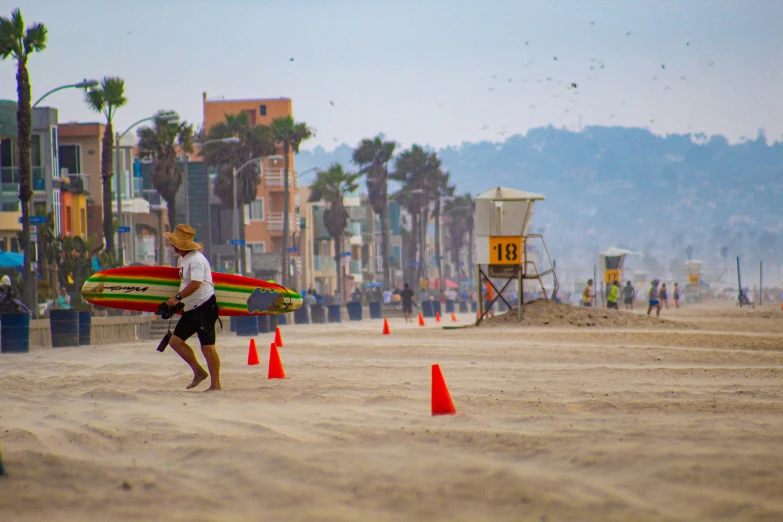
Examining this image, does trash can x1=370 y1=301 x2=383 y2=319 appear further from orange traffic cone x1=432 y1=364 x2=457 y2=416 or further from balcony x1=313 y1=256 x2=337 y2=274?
balcony x1=313 y1=256 x2=337 y2=274

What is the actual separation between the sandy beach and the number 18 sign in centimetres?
1711

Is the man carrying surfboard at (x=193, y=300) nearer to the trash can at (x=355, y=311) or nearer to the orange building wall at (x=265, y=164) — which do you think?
the trash can at (x=355, y=311)

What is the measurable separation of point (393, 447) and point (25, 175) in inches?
1045

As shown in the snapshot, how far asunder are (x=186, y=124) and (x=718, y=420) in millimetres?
48933

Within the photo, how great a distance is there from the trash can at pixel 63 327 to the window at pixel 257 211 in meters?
60.3

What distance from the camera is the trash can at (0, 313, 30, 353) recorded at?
22484 mm

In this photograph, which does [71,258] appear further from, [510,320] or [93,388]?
[93,388]

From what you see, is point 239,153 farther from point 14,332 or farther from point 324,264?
point 14,332

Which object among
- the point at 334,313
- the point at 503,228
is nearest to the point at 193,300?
the point at 503,228

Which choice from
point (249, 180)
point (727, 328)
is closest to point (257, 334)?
point (727, 328)

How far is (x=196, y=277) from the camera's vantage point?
461 inches

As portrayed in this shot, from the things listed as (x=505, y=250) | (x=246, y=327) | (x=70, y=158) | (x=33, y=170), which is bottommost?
(x=246, y=327)

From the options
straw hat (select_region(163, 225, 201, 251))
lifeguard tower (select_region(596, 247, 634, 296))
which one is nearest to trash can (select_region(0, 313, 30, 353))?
straw hat (select_region(163, 225, 201, 251))

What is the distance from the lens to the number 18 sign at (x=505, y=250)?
3222 centimetres
